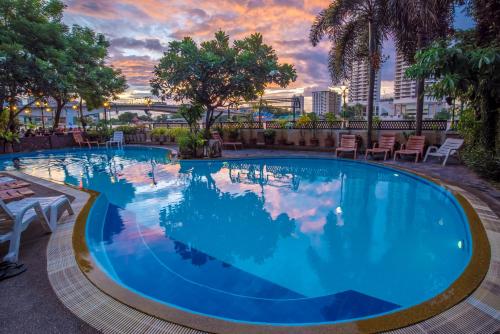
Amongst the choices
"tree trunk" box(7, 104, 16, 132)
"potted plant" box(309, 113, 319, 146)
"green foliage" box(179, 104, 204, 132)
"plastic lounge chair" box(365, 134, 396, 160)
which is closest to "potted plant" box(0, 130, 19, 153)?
"tree trunk" box(7, 104, 16, 132)

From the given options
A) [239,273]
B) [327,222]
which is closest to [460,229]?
[327,222]

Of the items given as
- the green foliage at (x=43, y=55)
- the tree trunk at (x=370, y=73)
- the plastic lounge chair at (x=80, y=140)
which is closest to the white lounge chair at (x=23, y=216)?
the tree trunk at (x=370, y=73)

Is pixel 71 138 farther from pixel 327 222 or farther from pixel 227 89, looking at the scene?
pixel 327 222

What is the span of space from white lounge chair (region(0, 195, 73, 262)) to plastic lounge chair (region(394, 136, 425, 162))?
9.51m

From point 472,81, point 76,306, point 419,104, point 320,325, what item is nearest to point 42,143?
point 76,306

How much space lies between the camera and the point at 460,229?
449 centimetres

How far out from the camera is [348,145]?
36.9 feet

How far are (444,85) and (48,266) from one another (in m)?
5.60

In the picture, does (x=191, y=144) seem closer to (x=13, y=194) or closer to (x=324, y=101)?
(x=13, y=194)

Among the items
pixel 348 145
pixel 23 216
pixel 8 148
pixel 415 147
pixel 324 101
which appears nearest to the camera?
pixel 23 216

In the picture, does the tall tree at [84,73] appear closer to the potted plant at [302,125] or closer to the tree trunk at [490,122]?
the potted plant at [302,125]

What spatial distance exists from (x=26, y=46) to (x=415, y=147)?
1837 centimetres

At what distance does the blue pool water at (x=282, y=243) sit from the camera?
3.03 metres

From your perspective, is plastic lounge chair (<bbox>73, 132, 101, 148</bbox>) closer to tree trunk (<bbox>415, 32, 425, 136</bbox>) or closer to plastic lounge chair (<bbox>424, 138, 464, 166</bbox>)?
tree trunk (<bbox>415, 32, 425, 136</bbox>)
